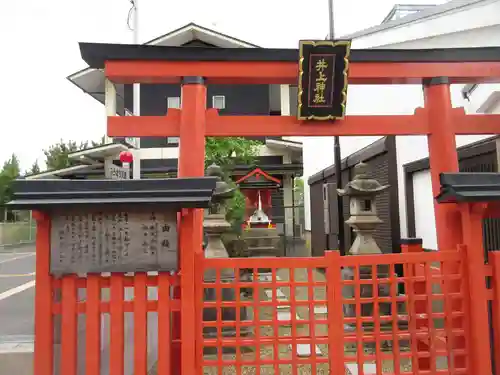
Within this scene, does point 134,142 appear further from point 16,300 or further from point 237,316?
point 237,316

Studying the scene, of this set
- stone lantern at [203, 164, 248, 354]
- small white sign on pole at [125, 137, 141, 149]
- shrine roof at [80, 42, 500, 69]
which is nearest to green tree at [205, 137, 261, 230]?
stone lantern at [203, 164, 248, 354]

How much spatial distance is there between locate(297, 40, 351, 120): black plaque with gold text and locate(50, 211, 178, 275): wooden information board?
2.76 metres

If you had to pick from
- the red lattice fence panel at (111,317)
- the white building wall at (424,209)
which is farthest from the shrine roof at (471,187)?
the white building wall at (424,209)

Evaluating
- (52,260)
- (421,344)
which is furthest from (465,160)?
(52,260)

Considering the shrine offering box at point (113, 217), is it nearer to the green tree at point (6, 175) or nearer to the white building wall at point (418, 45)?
the white building wall at point (418, 45)

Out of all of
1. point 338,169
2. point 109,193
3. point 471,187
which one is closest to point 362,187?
point 338,169

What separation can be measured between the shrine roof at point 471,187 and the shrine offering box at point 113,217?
2.29m

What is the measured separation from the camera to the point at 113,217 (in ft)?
12.2

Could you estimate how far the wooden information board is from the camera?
12.0 ft

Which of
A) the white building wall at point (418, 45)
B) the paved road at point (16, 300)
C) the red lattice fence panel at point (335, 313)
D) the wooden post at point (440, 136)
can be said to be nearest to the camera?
the red lattice fence panel at point (335, 313)

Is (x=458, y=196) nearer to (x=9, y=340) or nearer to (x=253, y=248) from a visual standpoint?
(x=9, y=340)

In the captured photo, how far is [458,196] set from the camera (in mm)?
3703

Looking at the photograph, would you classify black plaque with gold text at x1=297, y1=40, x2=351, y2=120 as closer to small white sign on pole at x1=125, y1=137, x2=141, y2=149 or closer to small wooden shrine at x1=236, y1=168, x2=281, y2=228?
small wooden shrine at x1=236, y1=168, x2=281, y2=228

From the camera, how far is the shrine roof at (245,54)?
5258 mm
